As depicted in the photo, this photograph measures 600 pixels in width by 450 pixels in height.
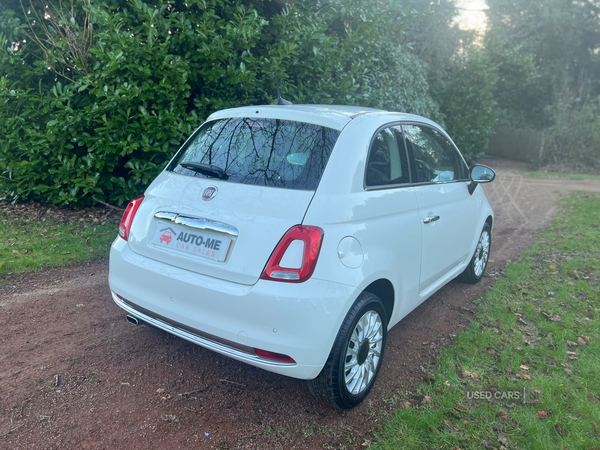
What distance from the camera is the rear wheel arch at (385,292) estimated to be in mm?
3201

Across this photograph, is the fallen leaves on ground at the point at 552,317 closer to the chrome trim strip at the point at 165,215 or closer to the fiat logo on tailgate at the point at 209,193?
the fiat logo on tailgate at the point at 209,193

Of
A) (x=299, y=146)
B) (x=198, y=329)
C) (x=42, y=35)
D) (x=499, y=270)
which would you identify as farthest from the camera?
(x=42, y=35)

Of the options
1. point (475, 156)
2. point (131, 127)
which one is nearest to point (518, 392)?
point (131, 127)

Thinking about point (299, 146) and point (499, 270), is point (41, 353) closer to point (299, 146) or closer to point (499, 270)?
point (299, 146)

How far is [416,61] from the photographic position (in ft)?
47.9

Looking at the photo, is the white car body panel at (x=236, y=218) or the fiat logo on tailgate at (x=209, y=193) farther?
the fiat logo on tailgate at (x=209, y=193)

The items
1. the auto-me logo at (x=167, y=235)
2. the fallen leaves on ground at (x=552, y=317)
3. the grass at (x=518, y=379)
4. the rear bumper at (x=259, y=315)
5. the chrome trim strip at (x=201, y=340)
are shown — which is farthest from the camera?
the fallen leaves on ground at (x=552, y=317)

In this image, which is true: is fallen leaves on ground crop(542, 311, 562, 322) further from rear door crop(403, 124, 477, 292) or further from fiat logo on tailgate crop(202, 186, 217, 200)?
fiat logo on tailgate crop(202, 186, 217, 200)

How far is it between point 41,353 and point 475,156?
18740 mm

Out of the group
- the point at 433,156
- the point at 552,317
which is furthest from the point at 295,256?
the point at 552,317

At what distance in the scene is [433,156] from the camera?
430 cm

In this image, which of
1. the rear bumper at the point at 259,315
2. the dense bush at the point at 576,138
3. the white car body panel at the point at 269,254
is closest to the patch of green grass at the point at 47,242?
the white car body panel at the point at 269,254

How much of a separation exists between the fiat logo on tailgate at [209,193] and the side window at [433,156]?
1.68 metres

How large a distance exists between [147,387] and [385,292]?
1784 millimetres
